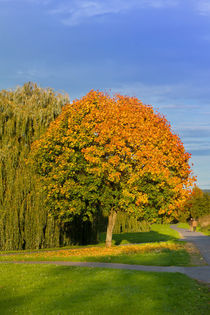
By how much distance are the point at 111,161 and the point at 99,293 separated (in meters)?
13.0

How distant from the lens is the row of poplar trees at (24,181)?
25719 mm

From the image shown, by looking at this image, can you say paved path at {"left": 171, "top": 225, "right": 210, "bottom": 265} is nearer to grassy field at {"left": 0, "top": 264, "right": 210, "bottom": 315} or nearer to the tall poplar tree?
grassy field at {"left": 0, "top": 264, "right": 210, "bottom": 315}

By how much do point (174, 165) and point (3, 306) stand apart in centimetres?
1753

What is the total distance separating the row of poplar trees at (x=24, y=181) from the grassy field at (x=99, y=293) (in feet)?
36.9

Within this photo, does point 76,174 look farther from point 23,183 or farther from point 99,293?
point 99,293

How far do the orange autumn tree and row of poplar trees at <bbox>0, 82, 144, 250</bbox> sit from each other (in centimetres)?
138

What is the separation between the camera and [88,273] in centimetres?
1394

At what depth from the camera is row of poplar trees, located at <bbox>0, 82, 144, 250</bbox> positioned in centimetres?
2572

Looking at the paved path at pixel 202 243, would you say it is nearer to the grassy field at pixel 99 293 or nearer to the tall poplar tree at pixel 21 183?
the grassy field at pixel 99 293

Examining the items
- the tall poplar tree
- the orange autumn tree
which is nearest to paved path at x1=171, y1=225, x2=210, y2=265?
the orange autumn tree

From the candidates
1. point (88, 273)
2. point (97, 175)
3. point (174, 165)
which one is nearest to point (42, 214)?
point (97, 175)

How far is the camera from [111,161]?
2320cm

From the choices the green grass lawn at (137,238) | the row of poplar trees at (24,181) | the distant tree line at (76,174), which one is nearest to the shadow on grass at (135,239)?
the green grass lawn at (137,238)

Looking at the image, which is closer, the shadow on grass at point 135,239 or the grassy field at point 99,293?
the grassy field at point 99,293
